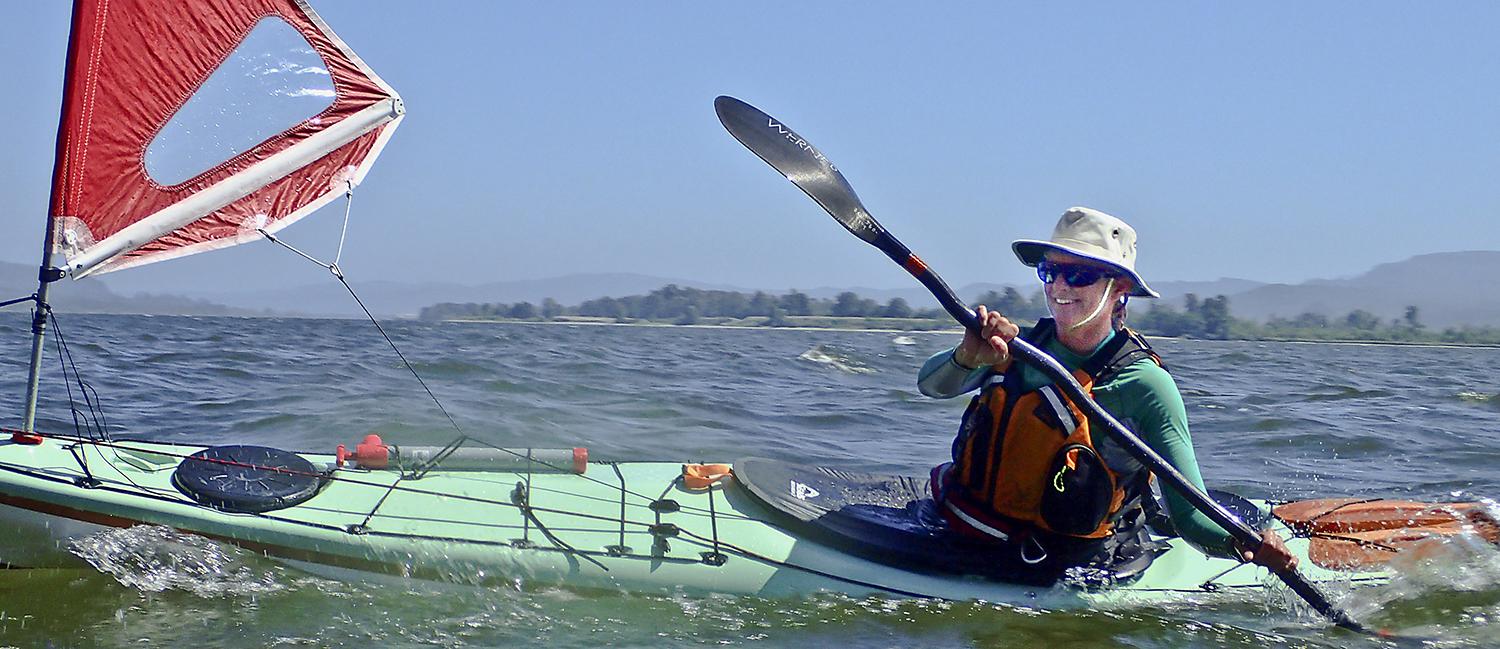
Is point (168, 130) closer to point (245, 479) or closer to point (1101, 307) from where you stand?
point (245, 479)

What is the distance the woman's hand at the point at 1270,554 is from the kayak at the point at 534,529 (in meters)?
0.53

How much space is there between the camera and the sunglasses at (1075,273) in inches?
162

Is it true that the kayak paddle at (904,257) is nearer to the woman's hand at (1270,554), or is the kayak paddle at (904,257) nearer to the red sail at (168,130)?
the woman's hand at (1270,554)

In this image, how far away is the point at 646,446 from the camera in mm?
8922

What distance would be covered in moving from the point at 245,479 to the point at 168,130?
150cm

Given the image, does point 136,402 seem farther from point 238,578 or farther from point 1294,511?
point 1294,511

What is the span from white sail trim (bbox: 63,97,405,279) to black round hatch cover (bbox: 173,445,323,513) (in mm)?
895

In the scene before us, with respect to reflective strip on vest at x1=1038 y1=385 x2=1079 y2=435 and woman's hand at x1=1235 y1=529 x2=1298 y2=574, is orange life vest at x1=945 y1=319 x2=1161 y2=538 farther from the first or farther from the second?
woman's hand at x1=1235 y1=529 x2=1298 y2=574

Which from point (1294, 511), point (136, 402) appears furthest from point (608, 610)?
point (136, 402)

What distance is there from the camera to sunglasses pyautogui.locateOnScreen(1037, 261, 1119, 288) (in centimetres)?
412

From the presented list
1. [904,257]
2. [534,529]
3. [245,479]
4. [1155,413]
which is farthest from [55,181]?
[1155,413]

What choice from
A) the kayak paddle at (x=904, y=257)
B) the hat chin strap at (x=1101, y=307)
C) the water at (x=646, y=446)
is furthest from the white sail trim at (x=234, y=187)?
the hat chin strap at (x=1101, y=307)

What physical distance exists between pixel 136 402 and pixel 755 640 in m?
7.48

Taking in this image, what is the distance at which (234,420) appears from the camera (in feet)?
29.4
